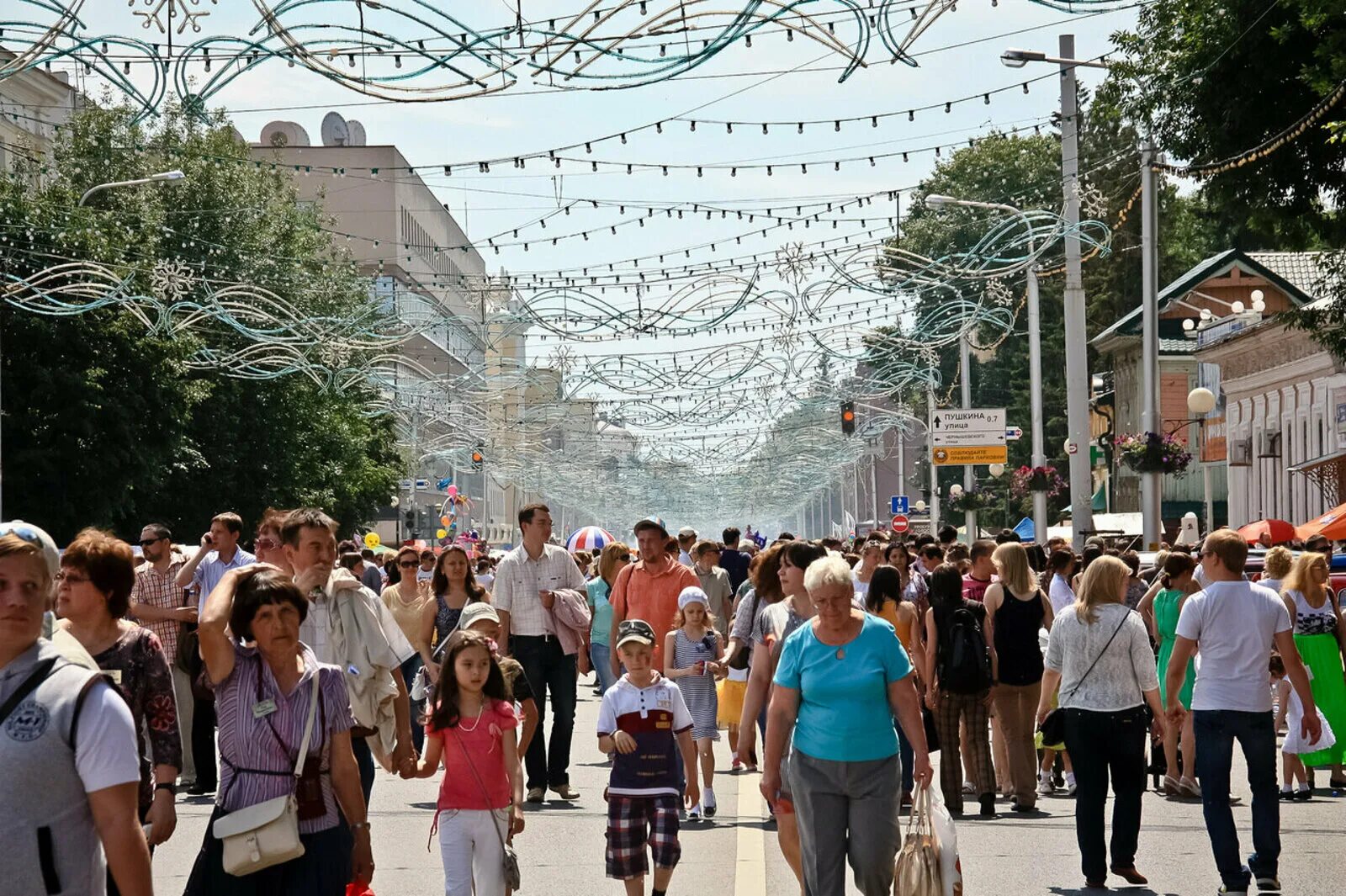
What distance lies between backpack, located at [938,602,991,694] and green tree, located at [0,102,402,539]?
49.9ft

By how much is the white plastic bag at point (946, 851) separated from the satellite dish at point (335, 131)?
101 m

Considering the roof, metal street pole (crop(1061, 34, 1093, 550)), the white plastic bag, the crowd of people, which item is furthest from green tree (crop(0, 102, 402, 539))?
the roof

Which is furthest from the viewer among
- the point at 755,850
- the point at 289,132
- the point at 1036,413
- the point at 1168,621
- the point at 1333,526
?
the point at 289,132

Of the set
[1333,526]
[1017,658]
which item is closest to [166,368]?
[1333,526]

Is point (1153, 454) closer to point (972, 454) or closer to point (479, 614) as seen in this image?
point (972, 454)

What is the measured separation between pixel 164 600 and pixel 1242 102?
11.4m

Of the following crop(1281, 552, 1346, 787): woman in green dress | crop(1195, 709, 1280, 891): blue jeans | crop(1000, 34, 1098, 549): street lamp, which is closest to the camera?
crop(1195, 709, 1280, 891): blue jeans

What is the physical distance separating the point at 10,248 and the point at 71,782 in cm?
3299

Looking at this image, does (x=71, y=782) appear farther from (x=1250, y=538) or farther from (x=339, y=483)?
(x=339, y=483)

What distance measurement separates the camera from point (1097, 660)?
999 cm

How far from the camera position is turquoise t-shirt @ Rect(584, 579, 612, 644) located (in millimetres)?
19266

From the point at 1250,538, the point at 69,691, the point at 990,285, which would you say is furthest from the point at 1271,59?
the point at 69,691

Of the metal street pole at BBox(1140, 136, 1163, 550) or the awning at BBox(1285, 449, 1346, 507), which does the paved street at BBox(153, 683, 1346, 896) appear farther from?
the awning at BBox(1285, 449, 1346, 507)

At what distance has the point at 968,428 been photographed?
144 ft
